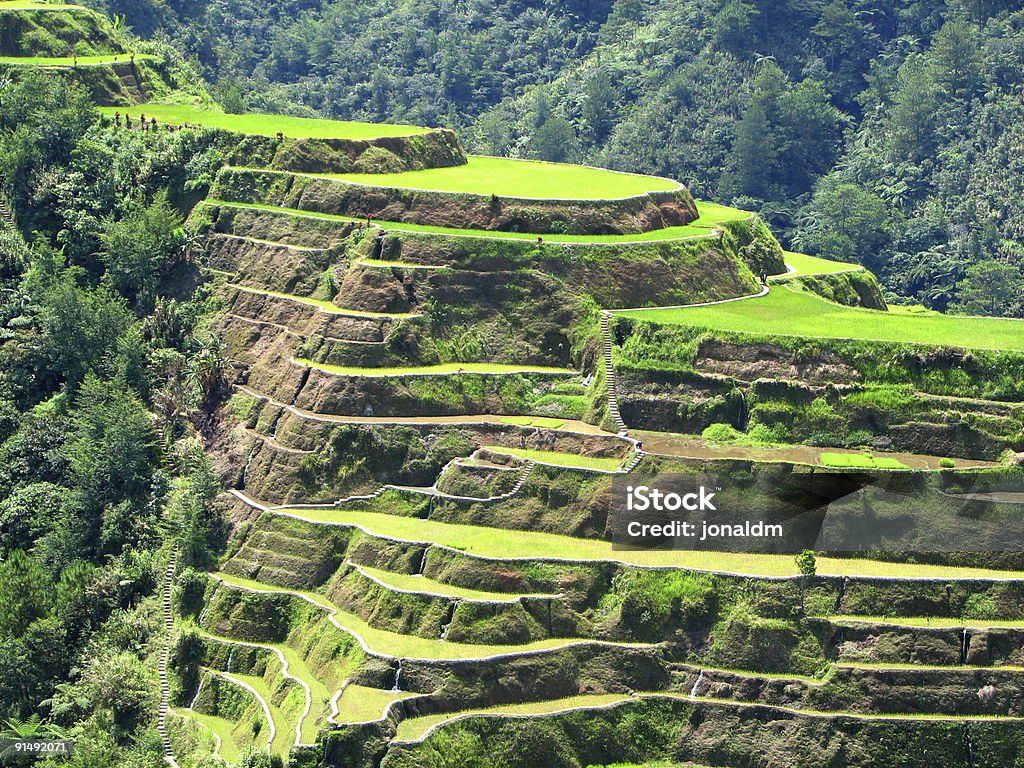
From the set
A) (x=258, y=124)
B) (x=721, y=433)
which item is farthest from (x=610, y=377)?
(x=258, y=124)

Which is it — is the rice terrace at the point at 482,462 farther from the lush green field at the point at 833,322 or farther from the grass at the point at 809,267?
the grass at the point at 809,267

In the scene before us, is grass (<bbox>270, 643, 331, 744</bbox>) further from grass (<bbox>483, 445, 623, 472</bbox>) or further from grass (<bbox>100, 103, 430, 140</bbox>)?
grass (<bbox>100, 103, 430, 140</bbox>)

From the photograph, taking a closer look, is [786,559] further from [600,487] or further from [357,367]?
[357,367]

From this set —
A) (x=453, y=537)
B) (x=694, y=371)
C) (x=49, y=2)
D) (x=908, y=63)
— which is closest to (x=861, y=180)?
(x=908, y=63)

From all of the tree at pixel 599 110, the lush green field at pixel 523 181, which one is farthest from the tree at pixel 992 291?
the tree at pixel 599 110

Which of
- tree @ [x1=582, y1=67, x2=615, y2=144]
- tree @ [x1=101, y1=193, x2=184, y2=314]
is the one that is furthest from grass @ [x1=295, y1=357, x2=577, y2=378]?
tree @ [x1=582, y1=67, x2=615, y2=144]

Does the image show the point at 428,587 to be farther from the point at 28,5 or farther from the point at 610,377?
the point at 28,5

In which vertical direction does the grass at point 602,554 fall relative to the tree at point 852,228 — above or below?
above
